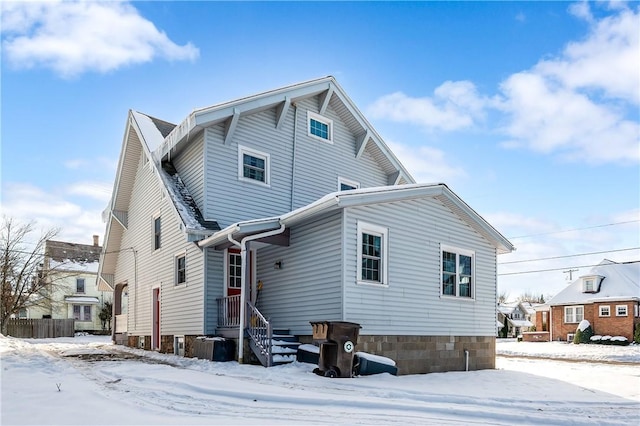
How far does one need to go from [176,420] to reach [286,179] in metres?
10.6

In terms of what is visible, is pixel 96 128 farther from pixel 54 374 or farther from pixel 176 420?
pixel 176 420

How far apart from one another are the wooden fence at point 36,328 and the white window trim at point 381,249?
28191 mm

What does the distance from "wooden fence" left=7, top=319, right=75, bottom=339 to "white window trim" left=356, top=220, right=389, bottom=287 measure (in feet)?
92.5

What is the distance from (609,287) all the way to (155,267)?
30936mm

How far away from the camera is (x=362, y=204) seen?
1142 centimetres

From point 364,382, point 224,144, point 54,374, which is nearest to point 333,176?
point 224,144

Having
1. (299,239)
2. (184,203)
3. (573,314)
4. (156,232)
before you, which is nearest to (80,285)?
(156,232)

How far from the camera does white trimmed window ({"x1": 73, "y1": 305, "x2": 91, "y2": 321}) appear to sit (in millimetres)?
40750

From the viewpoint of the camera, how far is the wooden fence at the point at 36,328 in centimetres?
3167

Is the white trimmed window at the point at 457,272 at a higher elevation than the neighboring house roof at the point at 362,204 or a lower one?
lower

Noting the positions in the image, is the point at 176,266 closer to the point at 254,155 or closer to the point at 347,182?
the point at 254,155

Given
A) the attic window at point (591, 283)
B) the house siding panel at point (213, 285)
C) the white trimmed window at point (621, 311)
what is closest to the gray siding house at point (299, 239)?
the house siding panel at point (213, 285)

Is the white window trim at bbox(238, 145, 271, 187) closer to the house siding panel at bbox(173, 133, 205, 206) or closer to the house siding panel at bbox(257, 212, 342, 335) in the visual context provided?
the house siding panel at bbox(173, 133, 205, 206)

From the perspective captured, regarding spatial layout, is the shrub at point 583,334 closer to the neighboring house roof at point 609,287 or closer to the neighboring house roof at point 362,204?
the neighboring house roof at point 609,287
